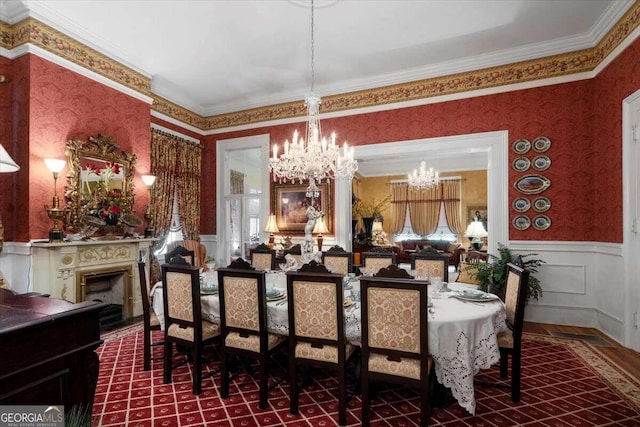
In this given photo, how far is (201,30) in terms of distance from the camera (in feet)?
12.5

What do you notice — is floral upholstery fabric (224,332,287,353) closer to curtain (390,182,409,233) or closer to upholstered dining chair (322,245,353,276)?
upholstered dining chair (322,245,353,276)

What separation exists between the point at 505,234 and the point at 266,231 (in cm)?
381

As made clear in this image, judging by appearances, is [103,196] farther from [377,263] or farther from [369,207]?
[369,207]

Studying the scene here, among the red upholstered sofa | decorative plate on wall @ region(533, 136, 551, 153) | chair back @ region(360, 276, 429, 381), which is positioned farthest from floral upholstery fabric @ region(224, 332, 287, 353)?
the red upholstered sofa

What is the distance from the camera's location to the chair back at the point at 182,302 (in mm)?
2562

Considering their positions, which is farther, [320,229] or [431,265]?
[320,229]

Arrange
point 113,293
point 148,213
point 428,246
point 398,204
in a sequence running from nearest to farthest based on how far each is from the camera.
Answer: point 113,293, point 148,213, point 428,246, point 398,204

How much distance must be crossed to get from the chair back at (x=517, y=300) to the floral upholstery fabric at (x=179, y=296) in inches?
100

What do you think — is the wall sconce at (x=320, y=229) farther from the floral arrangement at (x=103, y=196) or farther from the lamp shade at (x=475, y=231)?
the lamp shade at (x=475, y=231)

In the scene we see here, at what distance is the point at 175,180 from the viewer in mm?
5910

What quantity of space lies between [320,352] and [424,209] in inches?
375

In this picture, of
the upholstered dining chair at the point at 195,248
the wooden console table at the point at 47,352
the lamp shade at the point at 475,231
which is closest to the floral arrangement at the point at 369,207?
the lamp shade at the point at 475,231

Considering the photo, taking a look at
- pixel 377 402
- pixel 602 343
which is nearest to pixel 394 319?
pixel 377 402

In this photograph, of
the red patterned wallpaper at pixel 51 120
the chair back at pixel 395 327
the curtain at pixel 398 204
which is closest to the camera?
the chair back at pixel 395 327
